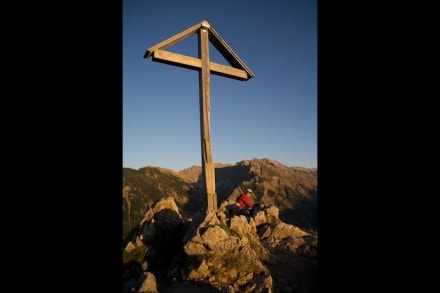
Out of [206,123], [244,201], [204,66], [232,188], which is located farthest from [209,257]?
[232,188]

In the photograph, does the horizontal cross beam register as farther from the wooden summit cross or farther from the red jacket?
the red jacket

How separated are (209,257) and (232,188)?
350 ft

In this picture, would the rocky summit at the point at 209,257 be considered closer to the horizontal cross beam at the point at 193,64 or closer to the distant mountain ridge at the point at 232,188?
the horizontal cross beam at the point at 193,64

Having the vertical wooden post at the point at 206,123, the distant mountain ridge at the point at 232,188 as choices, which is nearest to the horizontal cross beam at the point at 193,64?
the vertical wooden post at the point at 206,123

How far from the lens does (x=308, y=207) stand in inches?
4471

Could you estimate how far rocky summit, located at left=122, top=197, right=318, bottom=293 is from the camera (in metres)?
7.28

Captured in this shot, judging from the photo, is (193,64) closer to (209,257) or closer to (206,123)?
(206,123)

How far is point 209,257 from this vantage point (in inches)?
305

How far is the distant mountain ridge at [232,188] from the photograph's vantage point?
106062 mm

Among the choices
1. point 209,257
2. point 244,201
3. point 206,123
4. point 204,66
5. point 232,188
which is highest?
point 204,66

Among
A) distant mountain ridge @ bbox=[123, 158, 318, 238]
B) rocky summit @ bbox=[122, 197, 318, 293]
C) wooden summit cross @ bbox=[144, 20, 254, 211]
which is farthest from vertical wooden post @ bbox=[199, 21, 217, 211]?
distant mountain ridge @ bbox=[123, 158, 318, 238]

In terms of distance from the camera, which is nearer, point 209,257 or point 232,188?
point 209,257
